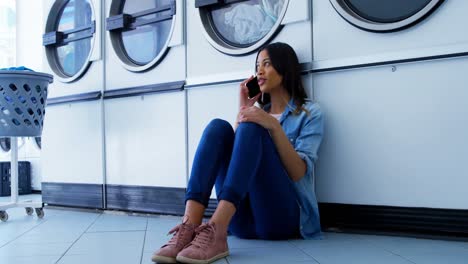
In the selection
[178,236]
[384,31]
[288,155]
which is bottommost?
[178,236]

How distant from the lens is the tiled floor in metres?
1.68

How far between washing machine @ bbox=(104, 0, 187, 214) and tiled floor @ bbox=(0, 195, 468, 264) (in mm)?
411

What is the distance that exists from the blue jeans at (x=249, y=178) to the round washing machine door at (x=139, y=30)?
1214 millimetres

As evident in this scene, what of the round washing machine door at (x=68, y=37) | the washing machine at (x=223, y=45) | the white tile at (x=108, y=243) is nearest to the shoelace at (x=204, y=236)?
the white tile at (x=108, y=243)

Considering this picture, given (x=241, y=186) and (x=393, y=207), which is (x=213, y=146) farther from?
(x=393, y=207)

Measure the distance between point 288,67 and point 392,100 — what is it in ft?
1.64

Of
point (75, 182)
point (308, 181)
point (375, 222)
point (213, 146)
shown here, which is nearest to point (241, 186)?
point (213, 146)

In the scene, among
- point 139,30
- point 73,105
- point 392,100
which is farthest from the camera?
point 73,105

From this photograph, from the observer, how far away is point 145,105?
2.94 metres

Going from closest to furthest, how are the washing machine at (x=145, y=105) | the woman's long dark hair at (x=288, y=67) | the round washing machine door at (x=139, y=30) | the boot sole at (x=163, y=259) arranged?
the boot sole at (x=163, y=259) → the woman's long dark hair at (x=288, y=67) → the washing machine at (x=145, y=105) → the round washing machine door at (x=139, y=30)

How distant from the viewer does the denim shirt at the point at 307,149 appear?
1992 mm

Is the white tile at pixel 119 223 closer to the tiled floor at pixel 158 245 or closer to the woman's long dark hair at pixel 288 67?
the tiled floor at pixel 158 245

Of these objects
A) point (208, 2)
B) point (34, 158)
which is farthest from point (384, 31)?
point (34, 158)

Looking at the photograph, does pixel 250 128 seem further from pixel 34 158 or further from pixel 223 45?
pixel 34 158
